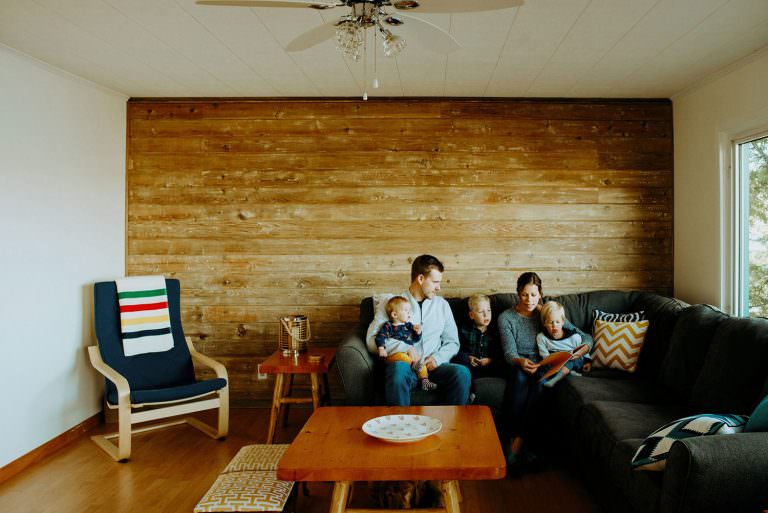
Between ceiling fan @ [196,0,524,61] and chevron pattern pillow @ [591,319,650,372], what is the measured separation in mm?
2134

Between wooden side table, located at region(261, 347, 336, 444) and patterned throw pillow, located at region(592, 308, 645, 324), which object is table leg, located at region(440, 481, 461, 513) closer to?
wooden side table, located at region(261, 347, 336, 444)

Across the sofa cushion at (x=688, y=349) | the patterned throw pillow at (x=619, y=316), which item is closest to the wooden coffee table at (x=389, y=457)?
the sofa cushion at (x=688, y=349)

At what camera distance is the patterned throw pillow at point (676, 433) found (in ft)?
6.32

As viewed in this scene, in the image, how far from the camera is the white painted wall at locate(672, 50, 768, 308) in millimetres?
3291

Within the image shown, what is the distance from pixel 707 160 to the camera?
3.75m

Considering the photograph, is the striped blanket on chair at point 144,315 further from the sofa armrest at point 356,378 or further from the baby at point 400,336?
the baby at point 400,336

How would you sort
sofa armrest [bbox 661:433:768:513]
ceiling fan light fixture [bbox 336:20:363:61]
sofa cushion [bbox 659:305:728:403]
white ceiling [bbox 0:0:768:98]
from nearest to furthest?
sofa armrest [bbox 661:433:768:513] < ceiling fan light fixture [bbox 336:20:363:61] < white ceiling [bbox 0:0:768:98] < sofa cushion [bbox 659:305:728:403]

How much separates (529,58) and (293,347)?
2322 mm

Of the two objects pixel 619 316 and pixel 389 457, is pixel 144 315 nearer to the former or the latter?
pixel 389 457

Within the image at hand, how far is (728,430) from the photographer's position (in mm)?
1938

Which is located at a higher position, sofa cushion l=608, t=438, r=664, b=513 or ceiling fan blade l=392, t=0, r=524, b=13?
ceiling fan blade l=392, t=0, r=524, b=13

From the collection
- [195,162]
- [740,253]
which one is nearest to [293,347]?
[195,162]

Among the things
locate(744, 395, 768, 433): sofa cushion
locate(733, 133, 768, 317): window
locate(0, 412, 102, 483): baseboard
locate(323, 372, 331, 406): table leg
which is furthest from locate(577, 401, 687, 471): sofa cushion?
locate(0, 412, 102, 483): baseboard

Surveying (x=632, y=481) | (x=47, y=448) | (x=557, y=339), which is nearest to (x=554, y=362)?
(x=557, y=339)
